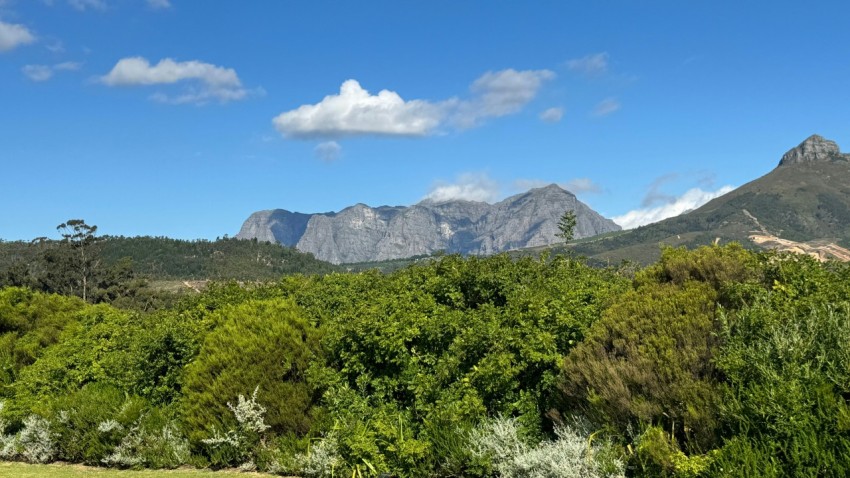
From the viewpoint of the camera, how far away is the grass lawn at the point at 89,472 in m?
12.7

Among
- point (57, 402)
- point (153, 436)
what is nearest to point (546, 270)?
point (153, 436)

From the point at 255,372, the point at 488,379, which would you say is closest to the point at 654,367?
the point at 488,379

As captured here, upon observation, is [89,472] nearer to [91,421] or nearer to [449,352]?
[91,421]

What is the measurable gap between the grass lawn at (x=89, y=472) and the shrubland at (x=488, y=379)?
1.23 feet

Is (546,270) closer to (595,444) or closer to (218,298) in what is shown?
(595,444)

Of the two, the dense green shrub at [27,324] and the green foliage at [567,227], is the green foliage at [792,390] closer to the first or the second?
the dense green shrub at [27,324]

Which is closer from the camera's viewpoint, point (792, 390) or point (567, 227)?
point (792, 390)

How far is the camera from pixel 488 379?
10.9m

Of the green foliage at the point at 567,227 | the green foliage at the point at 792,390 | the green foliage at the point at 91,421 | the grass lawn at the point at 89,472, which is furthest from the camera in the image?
the green foliage at the point at 567,227

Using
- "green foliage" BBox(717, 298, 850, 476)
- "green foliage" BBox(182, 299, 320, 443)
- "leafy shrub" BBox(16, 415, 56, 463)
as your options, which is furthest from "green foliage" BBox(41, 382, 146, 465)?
"green foliage" BBox(717, 298, 850, 476)

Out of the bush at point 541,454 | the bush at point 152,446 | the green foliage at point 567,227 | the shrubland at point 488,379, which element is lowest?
the bush at point 152,446

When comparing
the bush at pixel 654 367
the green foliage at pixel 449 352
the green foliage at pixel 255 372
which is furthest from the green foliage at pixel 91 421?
the bush at pixel 654 367

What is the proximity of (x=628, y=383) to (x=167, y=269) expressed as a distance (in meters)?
206

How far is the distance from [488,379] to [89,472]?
9488 mm
